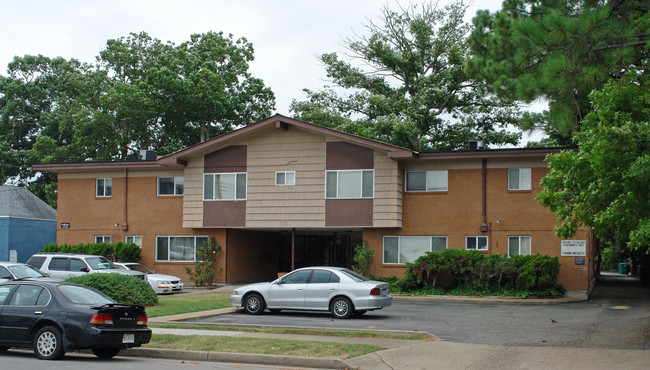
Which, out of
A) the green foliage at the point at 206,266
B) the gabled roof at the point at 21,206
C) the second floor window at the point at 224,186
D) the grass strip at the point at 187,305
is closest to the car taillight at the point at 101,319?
the grass strip at the point at 187,305

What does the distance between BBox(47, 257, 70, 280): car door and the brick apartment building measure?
704cm

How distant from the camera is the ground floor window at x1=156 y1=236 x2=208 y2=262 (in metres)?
31.9

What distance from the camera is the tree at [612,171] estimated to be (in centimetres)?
1238

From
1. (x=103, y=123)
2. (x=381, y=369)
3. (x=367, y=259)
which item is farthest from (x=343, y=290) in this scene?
(x=103, y=123)

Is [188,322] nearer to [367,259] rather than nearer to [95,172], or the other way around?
[367,259]

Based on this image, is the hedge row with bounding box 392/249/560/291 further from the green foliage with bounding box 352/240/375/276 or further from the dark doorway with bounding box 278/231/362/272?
the dark doorway with bounding box 278/231/362/272

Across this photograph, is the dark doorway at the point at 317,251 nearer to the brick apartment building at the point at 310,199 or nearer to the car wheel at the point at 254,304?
the brick apartment building at the point at 310,199

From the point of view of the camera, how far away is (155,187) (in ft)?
107

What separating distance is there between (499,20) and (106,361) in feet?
42.8

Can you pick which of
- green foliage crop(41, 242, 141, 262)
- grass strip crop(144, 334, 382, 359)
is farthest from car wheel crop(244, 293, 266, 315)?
green foliage crop(41, 242, 141, 262)

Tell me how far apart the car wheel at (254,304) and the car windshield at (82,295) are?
21.9ft

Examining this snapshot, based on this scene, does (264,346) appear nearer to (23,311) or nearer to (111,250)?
(23,311)

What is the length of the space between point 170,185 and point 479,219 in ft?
47.6

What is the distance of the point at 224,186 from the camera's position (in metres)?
30.9
